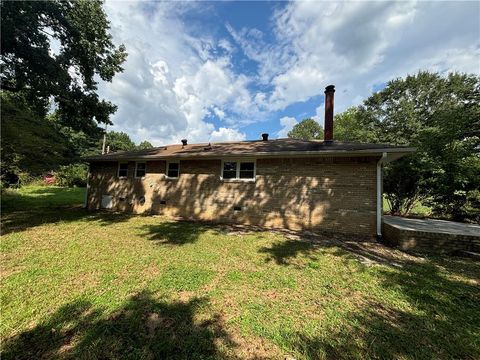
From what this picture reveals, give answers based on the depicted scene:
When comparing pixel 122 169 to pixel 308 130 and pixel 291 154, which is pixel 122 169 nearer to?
pixel 291 154

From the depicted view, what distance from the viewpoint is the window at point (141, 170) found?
11.9m

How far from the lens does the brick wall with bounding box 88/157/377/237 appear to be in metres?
7.93

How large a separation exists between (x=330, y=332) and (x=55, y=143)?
1091 cm

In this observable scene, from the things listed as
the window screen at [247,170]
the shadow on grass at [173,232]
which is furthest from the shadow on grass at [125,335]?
the window screen at [247,170]

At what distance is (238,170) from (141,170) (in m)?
5.68

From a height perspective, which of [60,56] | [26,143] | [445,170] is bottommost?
[26,143]

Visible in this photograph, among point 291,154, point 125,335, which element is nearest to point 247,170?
point 291,154

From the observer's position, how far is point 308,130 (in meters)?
48.9

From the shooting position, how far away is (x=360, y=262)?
5.18 m

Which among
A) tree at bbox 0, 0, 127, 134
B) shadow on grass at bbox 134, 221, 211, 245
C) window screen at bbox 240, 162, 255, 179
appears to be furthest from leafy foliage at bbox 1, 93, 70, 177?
window screen at bbox 240, 162, 255, 179

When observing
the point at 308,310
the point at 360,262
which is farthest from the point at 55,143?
the point at 360,262

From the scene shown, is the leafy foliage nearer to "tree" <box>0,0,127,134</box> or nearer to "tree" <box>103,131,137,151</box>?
"tree" <box>0,0,127,134</box>

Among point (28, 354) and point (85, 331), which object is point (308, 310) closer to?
point (85, 331)

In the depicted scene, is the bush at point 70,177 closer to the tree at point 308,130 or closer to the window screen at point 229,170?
the window screen at point 229,170
